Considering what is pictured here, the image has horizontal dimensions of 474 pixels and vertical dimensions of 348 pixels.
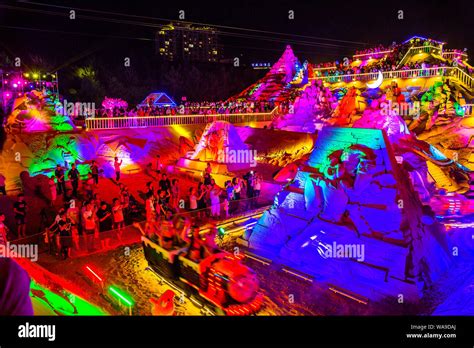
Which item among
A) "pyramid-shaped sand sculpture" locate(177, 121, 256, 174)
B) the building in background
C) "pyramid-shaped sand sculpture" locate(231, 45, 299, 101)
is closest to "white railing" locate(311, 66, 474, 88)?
"pyramid-shaped sand sculpture" locate(231, 45, 299, 101)

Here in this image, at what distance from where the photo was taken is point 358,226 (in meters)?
7.27

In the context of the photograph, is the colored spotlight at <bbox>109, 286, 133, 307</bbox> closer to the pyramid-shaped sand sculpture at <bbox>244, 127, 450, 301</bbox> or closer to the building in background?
the pyramid-shaped sand sculpture at <bbox>244, 127, 450, 301</bbox>

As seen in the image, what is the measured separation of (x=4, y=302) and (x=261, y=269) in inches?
228

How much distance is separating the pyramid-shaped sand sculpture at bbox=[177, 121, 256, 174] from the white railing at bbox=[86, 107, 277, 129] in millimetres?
3578

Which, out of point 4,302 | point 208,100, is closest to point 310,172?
point 4,302

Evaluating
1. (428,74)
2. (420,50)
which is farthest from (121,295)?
(420,50)

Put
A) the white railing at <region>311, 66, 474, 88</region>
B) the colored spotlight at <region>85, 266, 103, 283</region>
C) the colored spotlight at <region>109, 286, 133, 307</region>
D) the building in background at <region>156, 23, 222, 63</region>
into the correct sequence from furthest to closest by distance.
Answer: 1. the building in background at <region>156, 23, 222, 63</region>
2. the white railing at <region>311, 66, 474, 88</region>
3. the colored spotlight at <region>85, 266, 103, 283</region>
4. the colored spotlight at <region>109, 286, 133, 307</region>

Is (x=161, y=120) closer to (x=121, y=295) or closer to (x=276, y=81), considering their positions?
(x=121, y=295)

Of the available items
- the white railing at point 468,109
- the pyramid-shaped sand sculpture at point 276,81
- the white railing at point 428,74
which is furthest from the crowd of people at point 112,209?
the pyramid-shaped sand sculpture at point 276,81

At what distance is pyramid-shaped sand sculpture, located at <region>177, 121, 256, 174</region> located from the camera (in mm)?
14970

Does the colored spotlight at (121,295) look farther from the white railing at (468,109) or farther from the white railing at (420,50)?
the white railing at (420,50)

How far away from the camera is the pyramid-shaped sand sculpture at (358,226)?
6.64 m
